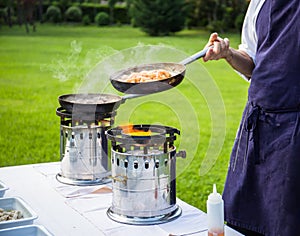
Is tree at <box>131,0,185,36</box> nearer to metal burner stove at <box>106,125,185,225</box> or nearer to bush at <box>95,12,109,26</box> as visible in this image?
bush at <box>95,12,109,26</box>

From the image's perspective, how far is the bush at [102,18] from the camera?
12711 mm

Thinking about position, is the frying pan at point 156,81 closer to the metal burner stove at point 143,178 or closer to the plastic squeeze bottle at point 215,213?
the metal burner stove at point 143,178

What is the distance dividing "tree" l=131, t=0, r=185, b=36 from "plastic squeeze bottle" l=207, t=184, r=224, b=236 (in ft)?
35.5

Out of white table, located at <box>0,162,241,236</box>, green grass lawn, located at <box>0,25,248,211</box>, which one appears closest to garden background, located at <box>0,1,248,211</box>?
green grass lawn, located at <box>0,25,248,211</box>

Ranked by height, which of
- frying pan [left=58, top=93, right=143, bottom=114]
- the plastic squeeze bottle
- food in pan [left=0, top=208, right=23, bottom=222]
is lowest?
food in pan [left=0, top=208, right=23, bottom=222]

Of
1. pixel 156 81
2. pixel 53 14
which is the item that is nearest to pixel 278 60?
pixel 156 81

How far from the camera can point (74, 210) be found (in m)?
1.74

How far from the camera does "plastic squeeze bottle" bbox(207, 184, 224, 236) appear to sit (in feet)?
4.55

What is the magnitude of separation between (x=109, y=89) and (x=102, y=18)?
10955 mm

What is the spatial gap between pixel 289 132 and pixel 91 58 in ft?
2.53

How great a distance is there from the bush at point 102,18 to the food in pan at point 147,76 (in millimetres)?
11025

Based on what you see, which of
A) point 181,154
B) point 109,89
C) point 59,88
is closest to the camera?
point 181,154

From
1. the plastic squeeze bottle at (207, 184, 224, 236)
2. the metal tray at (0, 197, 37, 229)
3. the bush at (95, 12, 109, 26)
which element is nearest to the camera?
the plastic squeeze bottle at (207, 184, 224, 236)

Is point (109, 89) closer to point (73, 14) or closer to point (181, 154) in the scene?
point (181, 154)
